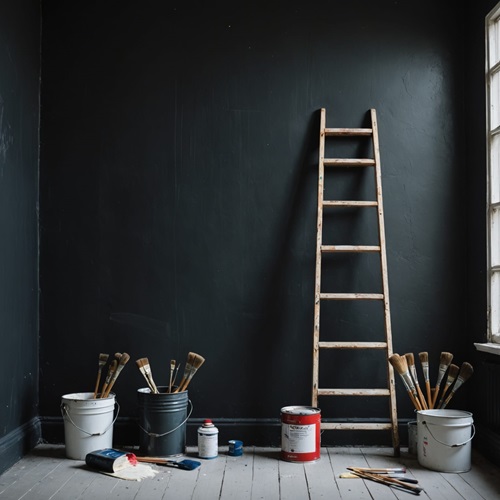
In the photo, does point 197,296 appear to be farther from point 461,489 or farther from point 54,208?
point 461,489

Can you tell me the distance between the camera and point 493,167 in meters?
4.25

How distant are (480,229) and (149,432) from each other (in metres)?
2.35

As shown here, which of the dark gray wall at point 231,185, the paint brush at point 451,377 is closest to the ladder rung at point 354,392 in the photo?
the dark gray wall at point 231,185

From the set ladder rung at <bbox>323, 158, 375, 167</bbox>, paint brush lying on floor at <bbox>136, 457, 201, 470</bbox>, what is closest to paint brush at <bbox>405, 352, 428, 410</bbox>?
ladder rung at <bbox>323, 158, 375, 167</bbox>

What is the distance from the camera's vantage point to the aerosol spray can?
4172 mm

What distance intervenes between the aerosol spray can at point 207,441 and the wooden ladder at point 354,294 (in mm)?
635

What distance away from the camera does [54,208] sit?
15.1 feet

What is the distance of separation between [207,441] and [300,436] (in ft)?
1.79

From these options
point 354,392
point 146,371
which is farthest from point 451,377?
point 146,371

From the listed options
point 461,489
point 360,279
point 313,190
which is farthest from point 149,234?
point 461,489

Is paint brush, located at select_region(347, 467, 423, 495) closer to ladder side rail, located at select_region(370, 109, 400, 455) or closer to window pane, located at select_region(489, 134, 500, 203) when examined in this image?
ladder side rail, located at select_region(370, 109, 400, 455)

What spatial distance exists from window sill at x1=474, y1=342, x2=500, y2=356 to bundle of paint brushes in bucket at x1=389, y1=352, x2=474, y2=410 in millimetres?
122

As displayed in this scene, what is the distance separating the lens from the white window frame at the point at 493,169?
4.21 metres

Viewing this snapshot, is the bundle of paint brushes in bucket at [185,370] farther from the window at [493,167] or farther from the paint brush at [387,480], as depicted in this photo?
the window at [493,167]
